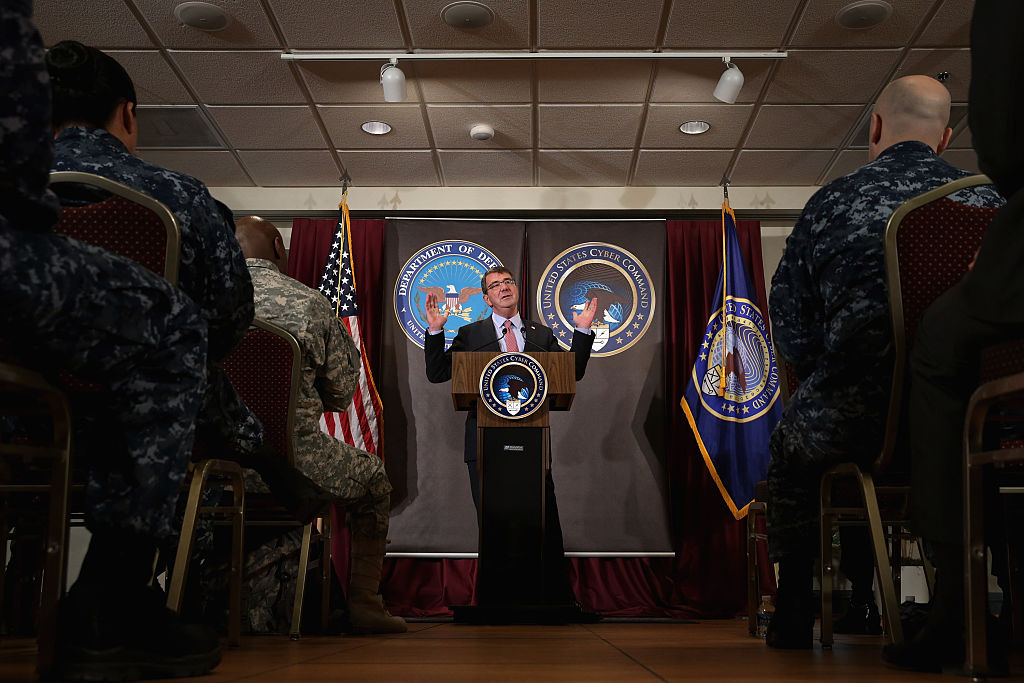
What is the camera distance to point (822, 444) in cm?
172

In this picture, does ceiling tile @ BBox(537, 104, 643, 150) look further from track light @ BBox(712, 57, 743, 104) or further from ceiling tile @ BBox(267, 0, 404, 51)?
ceiling tile @ BBox(267, 0, 404, 51)

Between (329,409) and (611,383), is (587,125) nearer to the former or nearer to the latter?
(611,383)

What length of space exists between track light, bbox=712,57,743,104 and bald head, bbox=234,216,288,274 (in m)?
2.44

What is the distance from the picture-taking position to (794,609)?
1.91m

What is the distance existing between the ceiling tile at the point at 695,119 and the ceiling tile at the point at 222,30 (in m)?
2.10

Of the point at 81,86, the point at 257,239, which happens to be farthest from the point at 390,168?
the point at 81,86

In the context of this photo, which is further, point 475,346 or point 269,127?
point 269,127

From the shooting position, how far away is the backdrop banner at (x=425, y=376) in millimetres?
5258

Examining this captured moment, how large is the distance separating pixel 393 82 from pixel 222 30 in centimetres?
82

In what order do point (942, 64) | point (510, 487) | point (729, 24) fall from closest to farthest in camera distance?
1. point (510, 487)
2. point (729, 24)
3. point (942, 64)

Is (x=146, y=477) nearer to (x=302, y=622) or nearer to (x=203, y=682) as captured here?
(x=203, y=682)

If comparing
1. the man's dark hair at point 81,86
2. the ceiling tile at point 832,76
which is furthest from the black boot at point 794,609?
the ceiling tile at point 832,76

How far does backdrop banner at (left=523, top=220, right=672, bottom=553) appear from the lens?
5262mm

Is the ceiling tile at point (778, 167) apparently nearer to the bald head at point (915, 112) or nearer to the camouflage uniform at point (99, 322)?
the bald head at point (915, 112)
